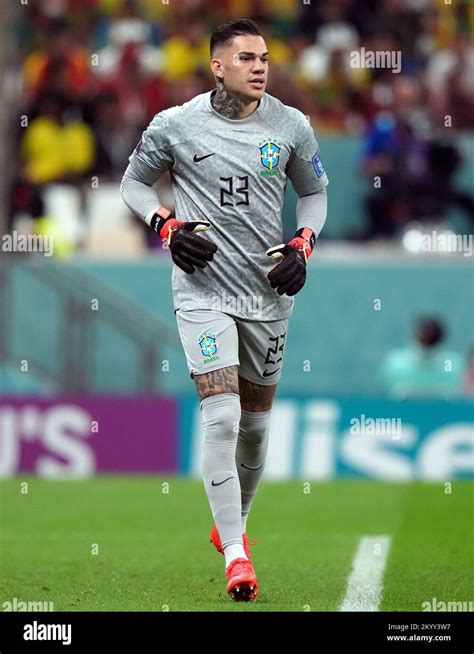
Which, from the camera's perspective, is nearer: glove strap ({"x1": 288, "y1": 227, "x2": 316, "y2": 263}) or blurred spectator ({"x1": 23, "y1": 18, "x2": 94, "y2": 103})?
glove strap ({"x1": 288, "y1": 227, "x2": 316, "y2": 263})

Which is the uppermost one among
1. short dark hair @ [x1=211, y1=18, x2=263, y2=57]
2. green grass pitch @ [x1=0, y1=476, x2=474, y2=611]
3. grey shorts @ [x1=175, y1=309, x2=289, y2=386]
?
short dark hair @ [x1=211, y1=18, x2=263, y2=57]

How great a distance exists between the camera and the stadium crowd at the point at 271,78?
1756 centimetres

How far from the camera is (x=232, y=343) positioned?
25.1 ft

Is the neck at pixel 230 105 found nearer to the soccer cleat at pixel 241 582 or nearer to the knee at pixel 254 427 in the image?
the knee at pixel 254 427

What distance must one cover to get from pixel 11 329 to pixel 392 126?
4895mm

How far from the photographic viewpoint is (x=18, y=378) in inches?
683

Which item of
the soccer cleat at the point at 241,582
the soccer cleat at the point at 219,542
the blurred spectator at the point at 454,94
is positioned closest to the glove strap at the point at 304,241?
the soccer cleat at the point at 219,542

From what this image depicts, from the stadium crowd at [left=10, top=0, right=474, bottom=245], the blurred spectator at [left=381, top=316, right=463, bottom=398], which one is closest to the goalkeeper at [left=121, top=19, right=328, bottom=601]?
the blurred spectator at [left=381, top=316, right=463, bottom=398]

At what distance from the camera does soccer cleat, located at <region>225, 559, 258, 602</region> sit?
282 inches

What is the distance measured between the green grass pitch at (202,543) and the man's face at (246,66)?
2.49 m

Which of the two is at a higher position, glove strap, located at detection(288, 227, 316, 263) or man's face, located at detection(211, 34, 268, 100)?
man's face, located at detection(211, 34, 268, 100)

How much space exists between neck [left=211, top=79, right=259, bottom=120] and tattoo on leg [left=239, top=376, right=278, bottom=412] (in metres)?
1.36

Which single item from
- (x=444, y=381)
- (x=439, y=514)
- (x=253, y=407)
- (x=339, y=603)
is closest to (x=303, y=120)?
(x=253, y=407)

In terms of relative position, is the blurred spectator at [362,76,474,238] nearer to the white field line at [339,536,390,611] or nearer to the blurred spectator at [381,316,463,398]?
the blurred spectator at [381,316,463,398]
